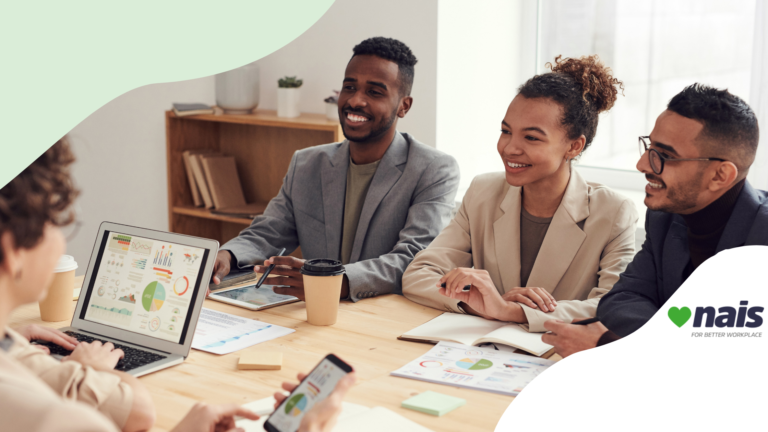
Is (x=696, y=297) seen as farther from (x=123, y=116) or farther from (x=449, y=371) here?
(x=123, y=116)

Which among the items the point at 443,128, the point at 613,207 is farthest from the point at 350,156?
the point at 613,207

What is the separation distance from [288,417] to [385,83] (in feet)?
5.05

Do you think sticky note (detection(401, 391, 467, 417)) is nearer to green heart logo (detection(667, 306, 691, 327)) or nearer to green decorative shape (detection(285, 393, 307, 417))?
green decorative shape (detection(285, 393, 307, 417))

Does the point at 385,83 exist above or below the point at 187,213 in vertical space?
above

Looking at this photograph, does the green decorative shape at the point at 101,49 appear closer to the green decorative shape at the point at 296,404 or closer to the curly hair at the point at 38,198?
the curly hair at the point at 38,198

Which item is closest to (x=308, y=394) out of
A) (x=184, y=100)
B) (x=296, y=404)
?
(x=296, y=404)

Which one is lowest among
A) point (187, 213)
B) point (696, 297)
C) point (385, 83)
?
point (187, 213)

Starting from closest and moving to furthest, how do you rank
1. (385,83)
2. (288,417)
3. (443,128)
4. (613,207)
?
(288,417) → (613,207) → (385,83) → (443,128)

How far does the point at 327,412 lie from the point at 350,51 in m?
2.45

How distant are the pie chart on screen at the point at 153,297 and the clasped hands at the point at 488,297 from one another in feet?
2.00

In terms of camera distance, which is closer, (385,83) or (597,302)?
(597,302)

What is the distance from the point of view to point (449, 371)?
Answer: 120 cm

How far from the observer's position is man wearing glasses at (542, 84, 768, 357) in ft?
4.42

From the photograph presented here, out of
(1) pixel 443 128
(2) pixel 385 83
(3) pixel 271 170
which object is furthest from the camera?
(3) pixel 271 170
